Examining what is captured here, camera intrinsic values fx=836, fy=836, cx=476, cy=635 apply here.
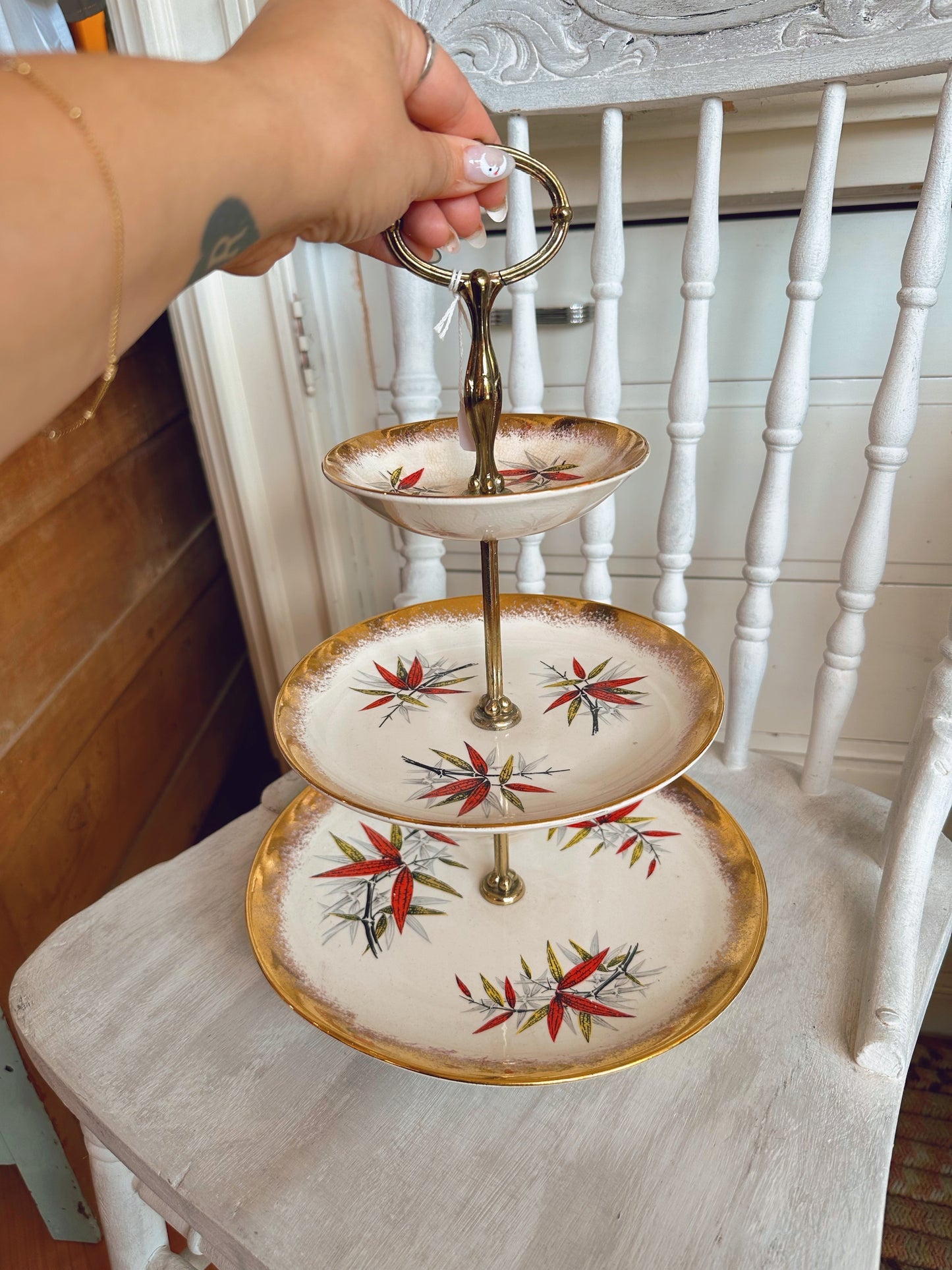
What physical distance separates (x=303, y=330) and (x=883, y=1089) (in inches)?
31.2

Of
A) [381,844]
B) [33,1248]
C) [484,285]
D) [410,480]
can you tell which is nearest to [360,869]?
[381,844]

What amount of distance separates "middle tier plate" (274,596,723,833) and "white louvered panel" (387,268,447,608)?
0.43 ft

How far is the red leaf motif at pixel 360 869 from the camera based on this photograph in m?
0.56

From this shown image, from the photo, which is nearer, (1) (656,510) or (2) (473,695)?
(2) (473,695)

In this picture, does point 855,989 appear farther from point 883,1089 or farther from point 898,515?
point 898,515

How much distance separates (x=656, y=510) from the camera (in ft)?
2.97

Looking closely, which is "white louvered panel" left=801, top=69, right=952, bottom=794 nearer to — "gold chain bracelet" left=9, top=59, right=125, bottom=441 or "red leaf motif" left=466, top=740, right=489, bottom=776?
"red leaf motif" left=466, top=740, right=489, bottom=776

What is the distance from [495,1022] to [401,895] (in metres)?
0.12

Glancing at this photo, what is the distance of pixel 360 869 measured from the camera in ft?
1.87

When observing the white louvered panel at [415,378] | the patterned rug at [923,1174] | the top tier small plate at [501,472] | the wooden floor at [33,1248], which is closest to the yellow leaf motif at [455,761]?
the top tier small plate at [501,472]

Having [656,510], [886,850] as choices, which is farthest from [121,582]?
[886,850]

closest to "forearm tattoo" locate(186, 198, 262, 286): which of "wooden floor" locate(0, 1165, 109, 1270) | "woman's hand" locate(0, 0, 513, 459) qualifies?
"woman's hand" locate(0, 0, 513, 459)

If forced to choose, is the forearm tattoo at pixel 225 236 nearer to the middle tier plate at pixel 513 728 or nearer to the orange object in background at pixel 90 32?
the middle tier plate at pixel 513 728

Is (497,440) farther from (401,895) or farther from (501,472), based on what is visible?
(401,895)
